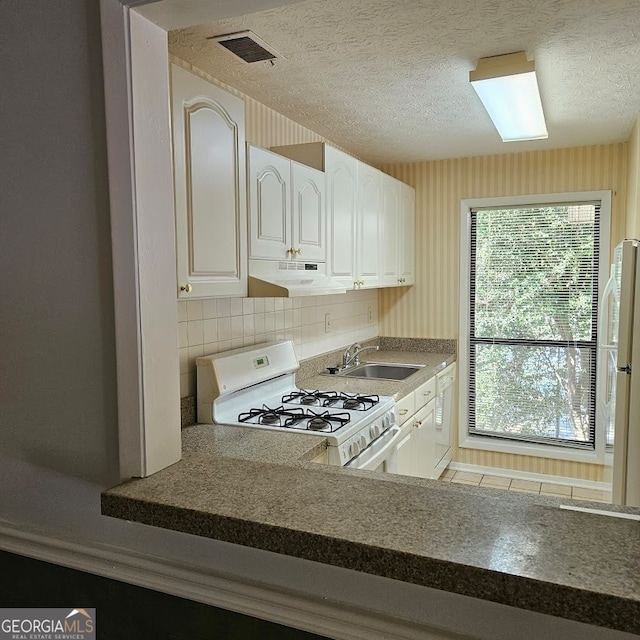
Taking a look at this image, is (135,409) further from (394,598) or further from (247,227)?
(247,227)

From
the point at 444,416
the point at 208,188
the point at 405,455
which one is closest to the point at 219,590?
the point at 208,188

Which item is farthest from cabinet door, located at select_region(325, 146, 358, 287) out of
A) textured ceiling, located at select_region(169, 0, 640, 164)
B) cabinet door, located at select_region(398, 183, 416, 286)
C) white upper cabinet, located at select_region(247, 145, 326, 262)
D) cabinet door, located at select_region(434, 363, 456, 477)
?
cabinet door, located at select_region(434, 363, 456, 477)

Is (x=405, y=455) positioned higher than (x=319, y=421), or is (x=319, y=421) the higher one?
(x=319, y=421)

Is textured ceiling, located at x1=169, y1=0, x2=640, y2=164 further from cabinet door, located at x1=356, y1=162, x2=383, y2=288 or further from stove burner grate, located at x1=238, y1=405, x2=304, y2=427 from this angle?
stove burner grate, located at x1=238, y1=405, x2=304, y2=427

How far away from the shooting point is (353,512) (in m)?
1.02

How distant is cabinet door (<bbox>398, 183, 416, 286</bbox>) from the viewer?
13.7 ft

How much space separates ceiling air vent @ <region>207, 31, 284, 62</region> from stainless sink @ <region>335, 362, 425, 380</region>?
7.04 feet

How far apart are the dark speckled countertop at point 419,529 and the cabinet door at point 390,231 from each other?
2.59 m

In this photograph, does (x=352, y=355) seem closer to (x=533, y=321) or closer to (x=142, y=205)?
(x=533, y=321)

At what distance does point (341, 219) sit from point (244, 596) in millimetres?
2274

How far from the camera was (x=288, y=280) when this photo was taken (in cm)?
238

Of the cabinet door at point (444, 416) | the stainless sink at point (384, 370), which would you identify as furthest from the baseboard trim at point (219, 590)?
the cabinet door at point (444, 416)

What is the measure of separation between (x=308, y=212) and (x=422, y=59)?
0.84m

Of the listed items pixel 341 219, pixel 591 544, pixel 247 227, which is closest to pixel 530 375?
pixel 341 219
